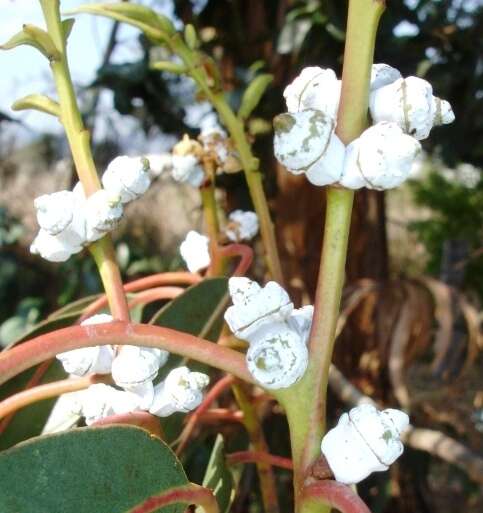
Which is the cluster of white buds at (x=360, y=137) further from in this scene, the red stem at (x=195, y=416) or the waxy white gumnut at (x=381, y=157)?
the red stem at (x=195, y=416)

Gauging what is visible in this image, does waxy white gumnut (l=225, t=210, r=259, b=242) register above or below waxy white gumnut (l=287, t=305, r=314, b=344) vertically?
below

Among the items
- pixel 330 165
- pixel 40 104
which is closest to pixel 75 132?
pixel 40 104

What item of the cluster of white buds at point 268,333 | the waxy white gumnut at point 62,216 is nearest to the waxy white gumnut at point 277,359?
the cluster of white buds at point 268,333

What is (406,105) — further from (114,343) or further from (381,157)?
(114,343)

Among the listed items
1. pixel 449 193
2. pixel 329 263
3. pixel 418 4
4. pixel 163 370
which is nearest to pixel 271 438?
pixel 163 370

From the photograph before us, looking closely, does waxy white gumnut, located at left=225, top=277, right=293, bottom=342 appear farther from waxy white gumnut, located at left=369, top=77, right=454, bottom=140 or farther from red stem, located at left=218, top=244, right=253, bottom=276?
red stem, located at left=218, top=244, right=253, bottom=276

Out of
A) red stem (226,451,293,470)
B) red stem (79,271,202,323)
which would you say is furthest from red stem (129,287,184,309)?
red stem (226,451,293,470)
